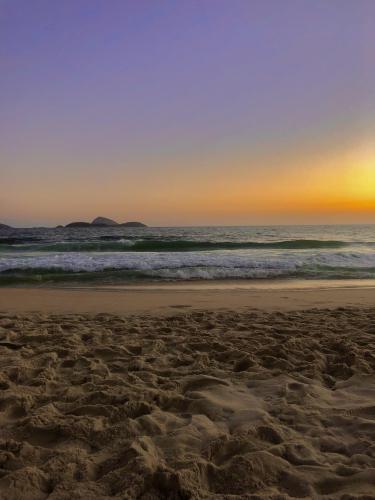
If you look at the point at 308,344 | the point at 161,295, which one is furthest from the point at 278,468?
the point at 161,295

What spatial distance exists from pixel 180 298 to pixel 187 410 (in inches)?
215

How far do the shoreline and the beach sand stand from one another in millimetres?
1521

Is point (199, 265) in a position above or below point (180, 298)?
above

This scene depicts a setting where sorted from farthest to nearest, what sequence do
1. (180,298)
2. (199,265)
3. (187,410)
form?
(199,265) < (180,298) < (187,410)

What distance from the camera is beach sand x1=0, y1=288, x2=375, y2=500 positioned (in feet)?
6.84

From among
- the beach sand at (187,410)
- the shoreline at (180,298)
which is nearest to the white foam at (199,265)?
the shoreline at (180,298)

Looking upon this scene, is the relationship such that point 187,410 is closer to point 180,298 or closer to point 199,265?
point 180,298

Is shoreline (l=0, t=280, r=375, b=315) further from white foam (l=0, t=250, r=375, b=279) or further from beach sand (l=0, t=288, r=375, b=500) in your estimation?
white foam (l=0, t=250, r=375, b=279)

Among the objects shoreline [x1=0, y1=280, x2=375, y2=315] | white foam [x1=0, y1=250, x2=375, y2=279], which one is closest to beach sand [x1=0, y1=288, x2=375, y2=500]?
shoreline [x1=0, y1=280, x2=375, y2=315]

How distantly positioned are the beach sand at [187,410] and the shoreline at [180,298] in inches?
59.9

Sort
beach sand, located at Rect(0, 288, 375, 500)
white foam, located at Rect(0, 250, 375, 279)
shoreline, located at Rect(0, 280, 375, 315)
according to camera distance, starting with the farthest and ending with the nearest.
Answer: white foam, located at Rect(0, 250, 375, 279)
shoreline, located at Rect(0, 280, 375, 315)
beach sand, located at Rect(0, 288, 375, 500)

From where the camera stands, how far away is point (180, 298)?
845 centimetres

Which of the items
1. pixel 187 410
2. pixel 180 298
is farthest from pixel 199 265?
pixel 187 410

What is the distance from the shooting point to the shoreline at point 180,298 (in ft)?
24.5
